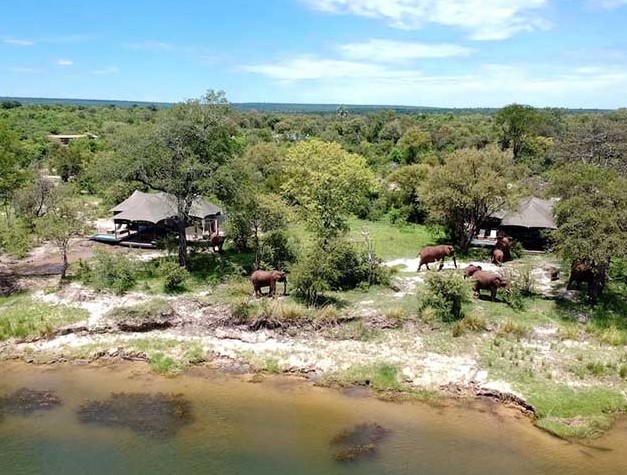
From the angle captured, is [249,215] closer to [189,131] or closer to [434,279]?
[189,131]

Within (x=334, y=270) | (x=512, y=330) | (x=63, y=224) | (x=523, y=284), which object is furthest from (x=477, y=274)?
(x=63, y=224)

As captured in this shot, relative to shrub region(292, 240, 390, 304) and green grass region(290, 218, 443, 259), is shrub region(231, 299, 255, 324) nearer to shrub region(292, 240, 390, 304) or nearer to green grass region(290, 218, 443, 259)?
shrub region(292, 240, 390, 304)

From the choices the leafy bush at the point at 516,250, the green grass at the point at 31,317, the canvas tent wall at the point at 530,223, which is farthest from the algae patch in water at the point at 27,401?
the canvas tent wall at the point at 530,223

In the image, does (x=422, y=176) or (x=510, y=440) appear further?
(x=422, y=176)

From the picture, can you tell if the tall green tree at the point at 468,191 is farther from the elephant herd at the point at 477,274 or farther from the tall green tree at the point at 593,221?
the tall green tree at the point at 593,221

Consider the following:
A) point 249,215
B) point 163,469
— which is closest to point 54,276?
point 249,215

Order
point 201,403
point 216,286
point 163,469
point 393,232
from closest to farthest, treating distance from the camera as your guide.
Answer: point 163,469
point 201,403
point 216,286
point 393,232

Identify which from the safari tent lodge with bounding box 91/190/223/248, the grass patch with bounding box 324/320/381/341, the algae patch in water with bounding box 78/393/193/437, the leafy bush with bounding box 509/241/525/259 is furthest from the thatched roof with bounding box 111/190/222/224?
the leafy bush with bounding box 509/241/525/259
